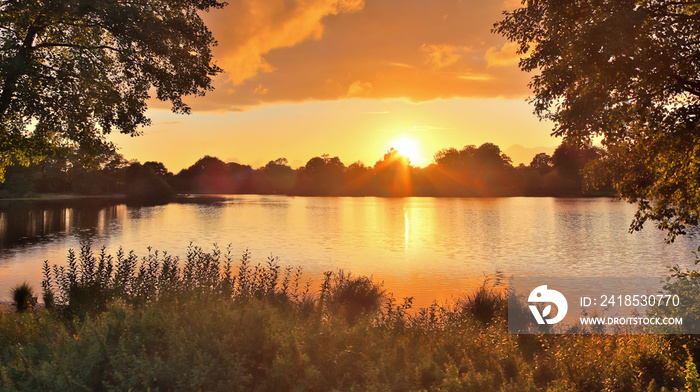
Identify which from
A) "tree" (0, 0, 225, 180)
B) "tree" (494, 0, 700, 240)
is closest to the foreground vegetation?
"tree" (494, 0, 700, 240)

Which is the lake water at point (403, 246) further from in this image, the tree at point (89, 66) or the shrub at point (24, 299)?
the tree at point (89, 66)

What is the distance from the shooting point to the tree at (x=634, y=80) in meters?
10.4

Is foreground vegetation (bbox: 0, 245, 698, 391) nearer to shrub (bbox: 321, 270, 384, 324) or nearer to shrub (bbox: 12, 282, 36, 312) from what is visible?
shrub (bbox: 321, 270, 384, 324)

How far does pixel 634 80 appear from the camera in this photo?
11445 millimetres

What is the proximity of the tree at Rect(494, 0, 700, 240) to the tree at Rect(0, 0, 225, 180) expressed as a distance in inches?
478

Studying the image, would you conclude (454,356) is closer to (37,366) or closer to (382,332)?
(382,332)

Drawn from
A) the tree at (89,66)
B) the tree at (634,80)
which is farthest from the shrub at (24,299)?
the tree at (634,80)

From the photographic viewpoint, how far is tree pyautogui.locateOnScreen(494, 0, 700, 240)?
10.4m

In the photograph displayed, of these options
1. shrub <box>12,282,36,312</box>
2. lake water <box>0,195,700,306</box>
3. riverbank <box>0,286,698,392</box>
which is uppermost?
riverbank <box>0,286,698,392</box>

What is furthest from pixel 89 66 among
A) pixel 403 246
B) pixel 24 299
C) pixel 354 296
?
pixel 403 246

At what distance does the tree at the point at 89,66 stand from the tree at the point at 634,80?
12132 mm

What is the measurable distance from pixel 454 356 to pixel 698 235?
44.7m

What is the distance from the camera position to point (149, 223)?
56406mm

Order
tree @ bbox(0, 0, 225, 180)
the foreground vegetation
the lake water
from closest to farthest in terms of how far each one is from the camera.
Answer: the foreground vegetation
tree @ bbox(0, 0, 225, 180)
the lake water
